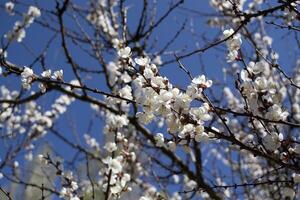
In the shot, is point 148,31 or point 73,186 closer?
point 73,186

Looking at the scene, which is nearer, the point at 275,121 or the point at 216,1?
the point at 275,121

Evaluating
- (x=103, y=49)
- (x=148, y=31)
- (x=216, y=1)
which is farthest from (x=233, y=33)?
Answer: (x=216, y=1)

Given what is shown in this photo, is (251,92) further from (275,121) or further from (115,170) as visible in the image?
(115,170)

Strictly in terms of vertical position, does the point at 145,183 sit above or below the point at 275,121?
above

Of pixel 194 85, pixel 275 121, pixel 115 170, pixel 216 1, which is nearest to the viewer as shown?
pixel 275 121

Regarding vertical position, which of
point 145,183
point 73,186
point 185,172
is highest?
point 145,183

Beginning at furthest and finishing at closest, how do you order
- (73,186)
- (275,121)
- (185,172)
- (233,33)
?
(185,172) → (73,186) → (233,33) → (275,121)

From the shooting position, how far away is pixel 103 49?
5.22 meters

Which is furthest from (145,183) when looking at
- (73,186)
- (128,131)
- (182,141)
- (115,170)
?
(182,141)

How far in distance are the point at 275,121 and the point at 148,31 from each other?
328 cm

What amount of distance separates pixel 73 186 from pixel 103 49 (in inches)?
85.1

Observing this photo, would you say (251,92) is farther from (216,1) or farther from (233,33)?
(216,1)

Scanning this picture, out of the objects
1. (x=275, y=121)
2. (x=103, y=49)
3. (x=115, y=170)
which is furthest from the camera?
(x=103, y=49)

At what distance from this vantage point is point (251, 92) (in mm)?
2025
